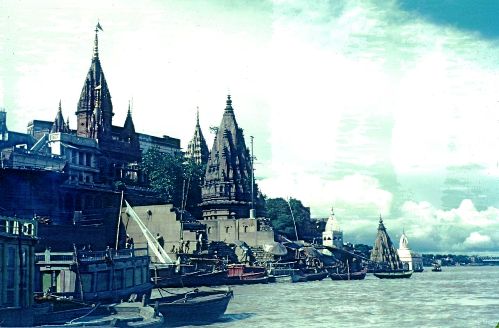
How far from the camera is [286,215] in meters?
121

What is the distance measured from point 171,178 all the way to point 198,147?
146 ft

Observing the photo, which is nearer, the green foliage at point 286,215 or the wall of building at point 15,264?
the wall of building at point 15,264

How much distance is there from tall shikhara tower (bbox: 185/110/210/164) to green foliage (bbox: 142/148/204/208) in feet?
103

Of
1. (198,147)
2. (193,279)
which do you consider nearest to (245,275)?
(193,279)

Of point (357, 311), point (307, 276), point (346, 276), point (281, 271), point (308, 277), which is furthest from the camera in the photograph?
point (346, 276)

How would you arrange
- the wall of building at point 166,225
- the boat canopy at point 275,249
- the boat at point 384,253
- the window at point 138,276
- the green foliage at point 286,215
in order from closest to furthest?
1. the window at point 138,276
2. the wall of building at point 166,225
3. the boat canopy at point 275,249
4. the green foliage at point 286,215
5. the boat at point 384,253

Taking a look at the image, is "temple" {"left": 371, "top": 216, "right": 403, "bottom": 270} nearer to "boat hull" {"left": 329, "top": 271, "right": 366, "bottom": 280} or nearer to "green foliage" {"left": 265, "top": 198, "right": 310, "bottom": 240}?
"green foliage" {"left": 265, "top": 198, "right": 310, "bottom": 240}

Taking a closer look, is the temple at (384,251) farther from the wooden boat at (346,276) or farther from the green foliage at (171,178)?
the green foliage at (171,178)

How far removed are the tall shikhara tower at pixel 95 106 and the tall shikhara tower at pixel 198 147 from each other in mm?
39569

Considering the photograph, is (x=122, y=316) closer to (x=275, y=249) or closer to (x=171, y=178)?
(x=275, y=249)

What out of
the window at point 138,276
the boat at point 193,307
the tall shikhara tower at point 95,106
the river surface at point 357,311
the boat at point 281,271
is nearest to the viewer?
the boat at point 193,307

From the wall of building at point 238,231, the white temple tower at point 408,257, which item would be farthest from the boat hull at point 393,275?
the white temple tower at point 408,257

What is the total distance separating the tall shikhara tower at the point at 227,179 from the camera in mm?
93312

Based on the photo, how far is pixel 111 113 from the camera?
92.9m
